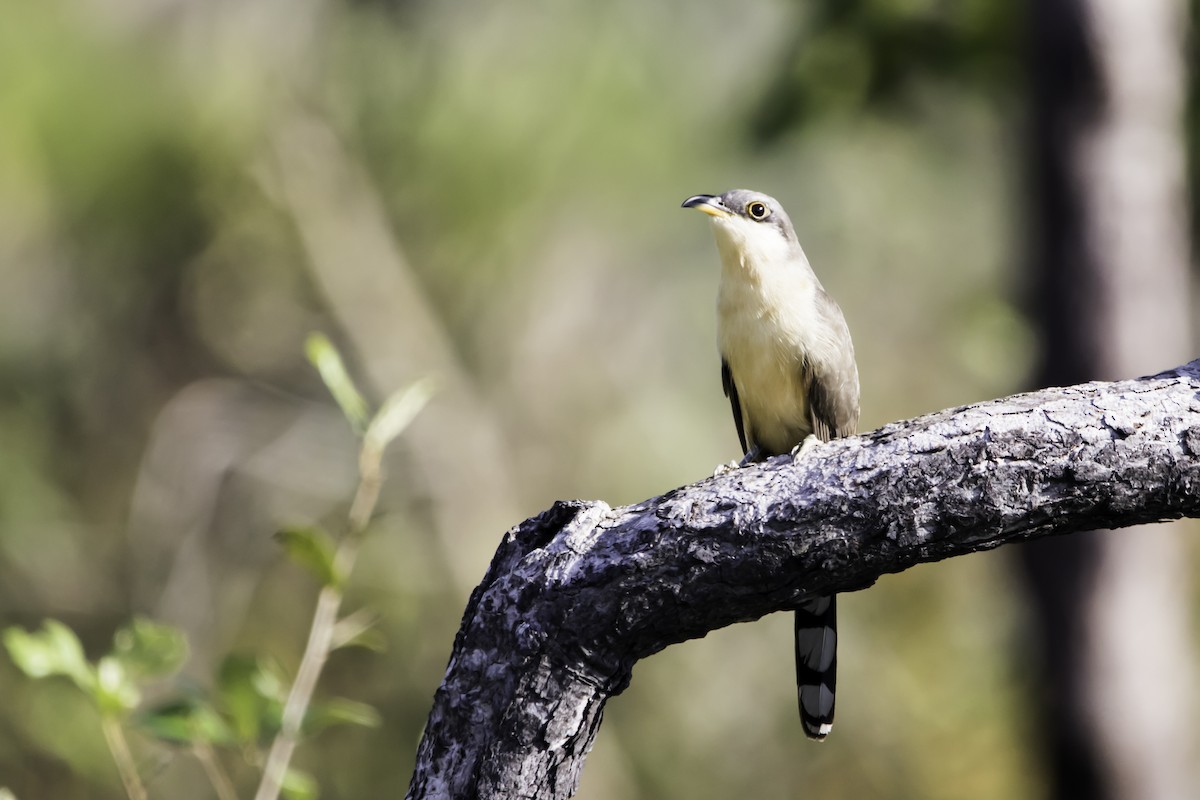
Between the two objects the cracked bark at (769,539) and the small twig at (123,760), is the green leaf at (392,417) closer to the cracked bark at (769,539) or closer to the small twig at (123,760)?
the cracked bark at (769,539)

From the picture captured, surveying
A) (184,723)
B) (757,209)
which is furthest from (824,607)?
(184,723)

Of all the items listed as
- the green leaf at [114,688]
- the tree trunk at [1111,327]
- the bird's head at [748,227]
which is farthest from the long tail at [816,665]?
the tree trunk at [1111,327]

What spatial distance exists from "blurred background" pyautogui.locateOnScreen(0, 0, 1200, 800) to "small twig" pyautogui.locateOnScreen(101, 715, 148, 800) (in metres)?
5.83

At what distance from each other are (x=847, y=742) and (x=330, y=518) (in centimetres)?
462

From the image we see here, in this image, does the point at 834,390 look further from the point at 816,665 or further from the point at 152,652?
the point at 152,652

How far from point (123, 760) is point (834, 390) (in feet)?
8.10

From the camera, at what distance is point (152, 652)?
2078 mm

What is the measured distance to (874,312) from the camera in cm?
1086

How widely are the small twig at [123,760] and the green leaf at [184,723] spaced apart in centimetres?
5

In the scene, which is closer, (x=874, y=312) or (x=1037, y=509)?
(x=1037, y=509)

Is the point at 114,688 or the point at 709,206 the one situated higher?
the point at 709,206

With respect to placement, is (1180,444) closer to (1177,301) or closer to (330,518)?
(1177,301)

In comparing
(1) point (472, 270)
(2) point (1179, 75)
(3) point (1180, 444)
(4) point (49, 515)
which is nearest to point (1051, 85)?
(2) point (1179, 75)

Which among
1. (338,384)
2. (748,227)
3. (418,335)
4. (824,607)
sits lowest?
(824,607)
